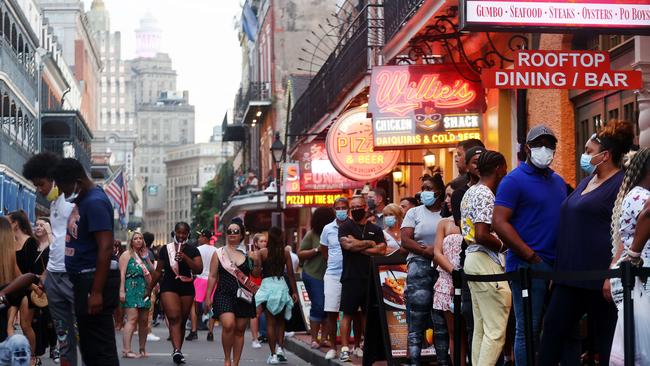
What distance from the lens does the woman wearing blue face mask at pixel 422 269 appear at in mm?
12074

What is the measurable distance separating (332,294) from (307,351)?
5.25ft

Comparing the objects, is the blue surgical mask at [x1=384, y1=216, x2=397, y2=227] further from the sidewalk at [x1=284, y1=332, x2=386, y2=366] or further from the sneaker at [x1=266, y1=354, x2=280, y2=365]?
the sneaker at [x1=266, y1=354, x2=280, y2=365]

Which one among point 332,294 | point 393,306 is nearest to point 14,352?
point 393,306

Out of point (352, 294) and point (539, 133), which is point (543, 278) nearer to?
point (539, 133)

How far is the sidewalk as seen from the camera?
1488 cm

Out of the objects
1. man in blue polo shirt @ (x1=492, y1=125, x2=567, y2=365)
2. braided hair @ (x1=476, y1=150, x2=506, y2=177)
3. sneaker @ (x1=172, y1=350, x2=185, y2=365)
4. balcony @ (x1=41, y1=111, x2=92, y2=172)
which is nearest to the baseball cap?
man in blue polo shirt @ (x1=492, y1=125, x2=567, y2=365)

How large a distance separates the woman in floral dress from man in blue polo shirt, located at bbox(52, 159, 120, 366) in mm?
7996

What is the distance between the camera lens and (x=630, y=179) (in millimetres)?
7855

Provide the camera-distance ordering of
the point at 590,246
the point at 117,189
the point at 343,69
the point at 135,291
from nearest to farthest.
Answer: the point at 590,246 < the point at 135,291 < the point at 343,69 < the point at 117,189

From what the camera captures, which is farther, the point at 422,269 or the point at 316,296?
the point at 316,296

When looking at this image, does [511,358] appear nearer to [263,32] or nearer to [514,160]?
[514,160]


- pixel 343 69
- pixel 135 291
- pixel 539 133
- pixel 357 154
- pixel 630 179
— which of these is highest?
pixel 343 69

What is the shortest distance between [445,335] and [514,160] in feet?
21.0

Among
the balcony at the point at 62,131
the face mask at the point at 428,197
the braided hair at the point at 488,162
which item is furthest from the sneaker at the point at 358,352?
the balcony at the point at 62,131
